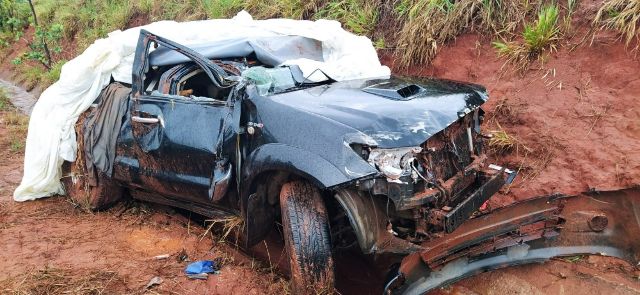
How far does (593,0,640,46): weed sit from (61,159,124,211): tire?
17.3 ft

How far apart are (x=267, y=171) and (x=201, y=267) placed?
3.50 ft

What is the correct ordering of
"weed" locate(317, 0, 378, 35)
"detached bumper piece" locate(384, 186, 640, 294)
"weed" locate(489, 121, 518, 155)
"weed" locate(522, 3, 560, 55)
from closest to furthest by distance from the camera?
"detached bumper piece" locate(384, 186, 640, 294) < "weed" locate(489, 121, 518, 155) < "weed" locate(522, 3, 560, 55) < "weed" locate(317, 0, 378, 35)

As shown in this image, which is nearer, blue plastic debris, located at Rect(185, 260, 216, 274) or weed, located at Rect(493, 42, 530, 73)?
blue plastic debris, located at Rect(185, 260, 216, 274)

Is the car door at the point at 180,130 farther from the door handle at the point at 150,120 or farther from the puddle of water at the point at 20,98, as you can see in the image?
the puddle of water at the point at 20,98

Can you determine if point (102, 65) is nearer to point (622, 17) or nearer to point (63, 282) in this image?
point (63, 282)

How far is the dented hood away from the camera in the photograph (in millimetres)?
2949

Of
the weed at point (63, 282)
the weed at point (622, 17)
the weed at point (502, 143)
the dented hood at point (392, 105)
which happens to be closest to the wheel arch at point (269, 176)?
the dented hood at point (392, 105)

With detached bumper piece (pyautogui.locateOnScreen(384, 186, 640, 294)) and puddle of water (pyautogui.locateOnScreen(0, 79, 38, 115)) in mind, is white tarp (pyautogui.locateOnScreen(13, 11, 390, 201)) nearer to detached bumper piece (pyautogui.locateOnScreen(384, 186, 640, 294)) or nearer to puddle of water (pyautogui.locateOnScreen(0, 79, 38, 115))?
detached bumper piece (pyautogui.locateOnScreen(384, 186, 640, 294))

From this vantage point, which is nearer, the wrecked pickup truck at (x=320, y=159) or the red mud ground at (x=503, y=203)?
the wrecked pickup truck at (x=320, y=159)

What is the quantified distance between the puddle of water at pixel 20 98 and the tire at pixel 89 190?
17.7ft

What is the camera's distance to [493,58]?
5.77 metres

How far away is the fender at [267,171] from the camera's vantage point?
2.87 metres

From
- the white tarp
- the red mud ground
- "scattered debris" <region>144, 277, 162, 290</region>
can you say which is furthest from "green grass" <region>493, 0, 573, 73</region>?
"scattered debris" <region>144, 277, 162, 290</region>

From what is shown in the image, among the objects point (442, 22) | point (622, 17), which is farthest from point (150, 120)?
point (622, 17)
